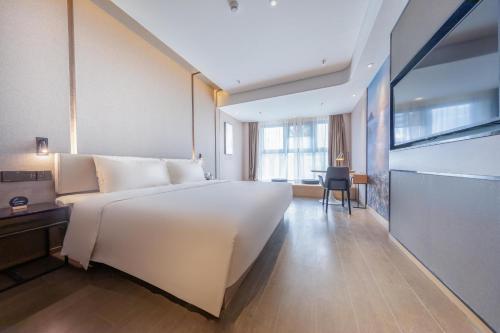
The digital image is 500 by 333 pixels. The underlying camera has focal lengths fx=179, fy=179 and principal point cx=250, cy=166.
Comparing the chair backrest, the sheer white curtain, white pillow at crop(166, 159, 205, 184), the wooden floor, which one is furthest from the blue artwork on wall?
white pillow at crop(166, 159, 205, 184)

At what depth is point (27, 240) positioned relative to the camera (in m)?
1.67

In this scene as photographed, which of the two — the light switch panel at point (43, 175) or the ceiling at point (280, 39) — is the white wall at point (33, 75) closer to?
the light switch panel at point (43, 175)

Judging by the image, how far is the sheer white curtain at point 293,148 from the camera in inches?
233

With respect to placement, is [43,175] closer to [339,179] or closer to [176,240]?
[176,240]

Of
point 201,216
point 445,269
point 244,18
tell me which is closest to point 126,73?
point 244,18

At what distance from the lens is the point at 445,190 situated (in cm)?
129

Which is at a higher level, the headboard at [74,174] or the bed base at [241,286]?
the headboard at [74,174]

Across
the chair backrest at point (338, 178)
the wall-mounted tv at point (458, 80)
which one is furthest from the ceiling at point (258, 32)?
the chair backrest at point (338, 178)

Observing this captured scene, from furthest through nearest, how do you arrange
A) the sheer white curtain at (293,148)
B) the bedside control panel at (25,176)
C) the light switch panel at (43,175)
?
the sheer white curtain at (293,148) → the light switch panel at (43,175) → the bedside control panel at (25,176)

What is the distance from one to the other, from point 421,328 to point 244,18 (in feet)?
10.4

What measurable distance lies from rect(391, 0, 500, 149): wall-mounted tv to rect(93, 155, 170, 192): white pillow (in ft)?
9.35

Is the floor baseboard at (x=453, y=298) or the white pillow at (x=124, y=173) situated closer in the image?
the floor baseboard at (x=453, y=298)

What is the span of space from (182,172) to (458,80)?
3031 millimetres

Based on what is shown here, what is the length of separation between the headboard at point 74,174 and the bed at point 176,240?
0.34 m
